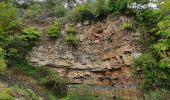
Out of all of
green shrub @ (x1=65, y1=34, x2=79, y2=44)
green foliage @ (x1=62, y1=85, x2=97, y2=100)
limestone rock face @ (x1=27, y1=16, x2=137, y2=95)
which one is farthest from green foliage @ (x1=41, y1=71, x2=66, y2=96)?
green shrub @ (x1=65, y1=34, x2=79, y2=44)

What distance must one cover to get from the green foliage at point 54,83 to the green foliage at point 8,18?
5.00 m

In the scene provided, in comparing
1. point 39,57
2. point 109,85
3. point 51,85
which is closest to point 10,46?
point 39,57

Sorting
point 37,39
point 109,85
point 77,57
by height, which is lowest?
point 109,85

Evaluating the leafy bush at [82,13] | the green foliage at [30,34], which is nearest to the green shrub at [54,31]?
the green foliage at [30,34]

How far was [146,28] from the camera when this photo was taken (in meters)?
21.6

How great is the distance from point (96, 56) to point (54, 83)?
13.4 feet

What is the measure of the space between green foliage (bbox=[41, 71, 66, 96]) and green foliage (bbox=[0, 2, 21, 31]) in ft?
16.4

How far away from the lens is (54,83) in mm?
20703

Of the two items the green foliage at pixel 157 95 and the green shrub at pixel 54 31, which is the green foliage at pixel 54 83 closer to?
the green shrub at pixel 54 31

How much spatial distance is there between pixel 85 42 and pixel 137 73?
5.63 m

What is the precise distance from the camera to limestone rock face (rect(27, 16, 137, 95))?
2077 centimetres

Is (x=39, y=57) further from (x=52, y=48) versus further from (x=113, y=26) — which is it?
(x=113, y=26)

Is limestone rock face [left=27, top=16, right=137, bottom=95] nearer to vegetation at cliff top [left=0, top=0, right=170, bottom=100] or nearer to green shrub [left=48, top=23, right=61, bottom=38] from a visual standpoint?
green shrub [left=48, top=23, right=61, bottom=38]

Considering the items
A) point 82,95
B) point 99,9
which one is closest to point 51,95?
point 82,95
